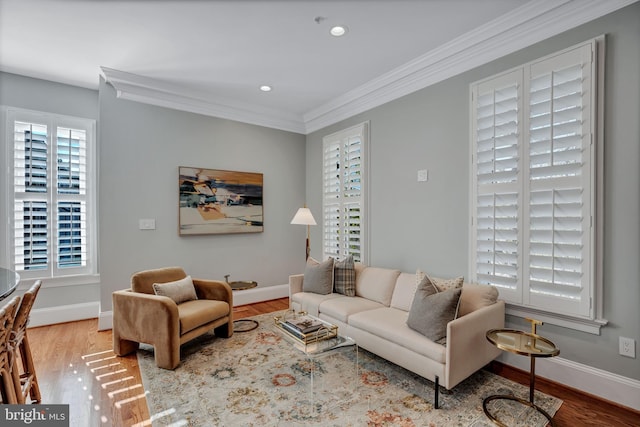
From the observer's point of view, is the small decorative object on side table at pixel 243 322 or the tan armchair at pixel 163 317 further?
the small decorative object on side table at pixel 243 322

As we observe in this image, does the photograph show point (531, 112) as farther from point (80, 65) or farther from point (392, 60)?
point (80, 65)

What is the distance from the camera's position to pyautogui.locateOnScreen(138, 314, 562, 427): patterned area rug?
203 cm

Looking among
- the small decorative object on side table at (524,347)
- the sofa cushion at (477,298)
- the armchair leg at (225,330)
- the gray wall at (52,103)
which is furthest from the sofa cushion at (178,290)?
the small decorative object on side table at (524,347)

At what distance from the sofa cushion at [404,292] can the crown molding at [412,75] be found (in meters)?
2.08

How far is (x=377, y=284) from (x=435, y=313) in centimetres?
113

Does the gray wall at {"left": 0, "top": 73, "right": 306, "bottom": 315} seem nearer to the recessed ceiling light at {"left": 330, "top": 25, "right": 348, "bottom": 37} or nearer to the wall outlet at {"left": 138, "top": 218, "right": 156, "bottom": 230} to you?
the wall outlet at {"left": 138, "top": 218, "right": 156, "bottom": 230}

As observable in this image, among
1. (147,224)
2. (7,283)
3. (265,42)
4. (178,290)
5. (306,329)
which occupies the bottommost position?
(306,329)

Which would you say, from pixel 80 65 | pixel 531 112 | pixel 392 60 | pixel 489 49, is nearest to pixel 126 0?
pixel 80 65

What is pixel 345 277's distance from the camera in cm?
366

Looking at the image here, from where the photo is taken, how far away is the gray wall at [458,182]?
211cm

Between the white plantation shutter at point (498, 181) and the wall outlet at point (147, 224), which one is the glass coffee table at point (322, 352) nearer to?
the white plantation shutter at point (498, 181)

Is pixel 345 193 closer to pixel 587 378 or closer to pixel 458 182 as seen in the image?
pixel 458 182

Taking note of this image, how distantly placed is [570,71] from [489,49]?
710 mm

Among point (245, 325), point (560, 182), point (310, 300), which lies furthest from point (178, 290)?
point (560, 182)
